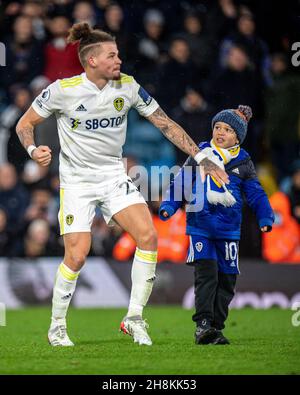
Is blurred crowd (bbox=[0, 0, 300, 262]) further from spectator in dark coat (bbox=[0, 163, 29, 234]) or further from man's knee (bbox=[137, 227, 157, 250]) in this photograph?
man's knee (bbox=[137, 227, 157, 250])

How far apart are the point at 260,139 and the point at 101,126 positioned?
6.35 metres

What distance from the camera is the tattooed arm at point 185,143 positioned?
7797 mm

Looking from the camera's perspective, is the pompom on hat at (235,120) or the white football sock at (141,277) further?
the pompom on hat at (235,120)

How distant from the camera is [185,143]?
26.6 ft

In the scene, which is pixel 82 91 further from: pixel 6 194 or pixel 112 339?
pixel 6 194

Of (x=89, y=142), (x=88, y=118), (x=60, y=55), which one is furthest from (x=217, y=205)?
(x=60, y=55)

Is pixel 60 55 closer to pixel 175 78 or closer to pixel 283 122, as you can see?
pixel 175 78

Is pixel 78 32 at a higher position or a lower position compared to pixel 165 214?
higher

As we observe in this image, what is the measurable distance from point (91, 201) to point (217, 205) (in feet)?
3.24

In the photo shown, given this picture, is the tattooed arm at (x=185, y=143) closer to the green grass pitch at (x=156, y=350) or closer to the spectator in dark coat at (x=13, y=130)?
the green grass pitch at (x=156, y=350)

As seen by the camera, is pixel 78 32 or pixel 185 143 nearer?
pixel 78 32

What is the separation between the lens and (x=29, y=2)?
1443 cm

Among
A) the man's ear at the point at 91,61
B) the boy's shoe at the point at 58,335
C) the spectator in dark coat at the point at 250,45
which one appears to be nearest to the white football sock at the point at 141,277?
the boy's shoe at the point at 58,335
